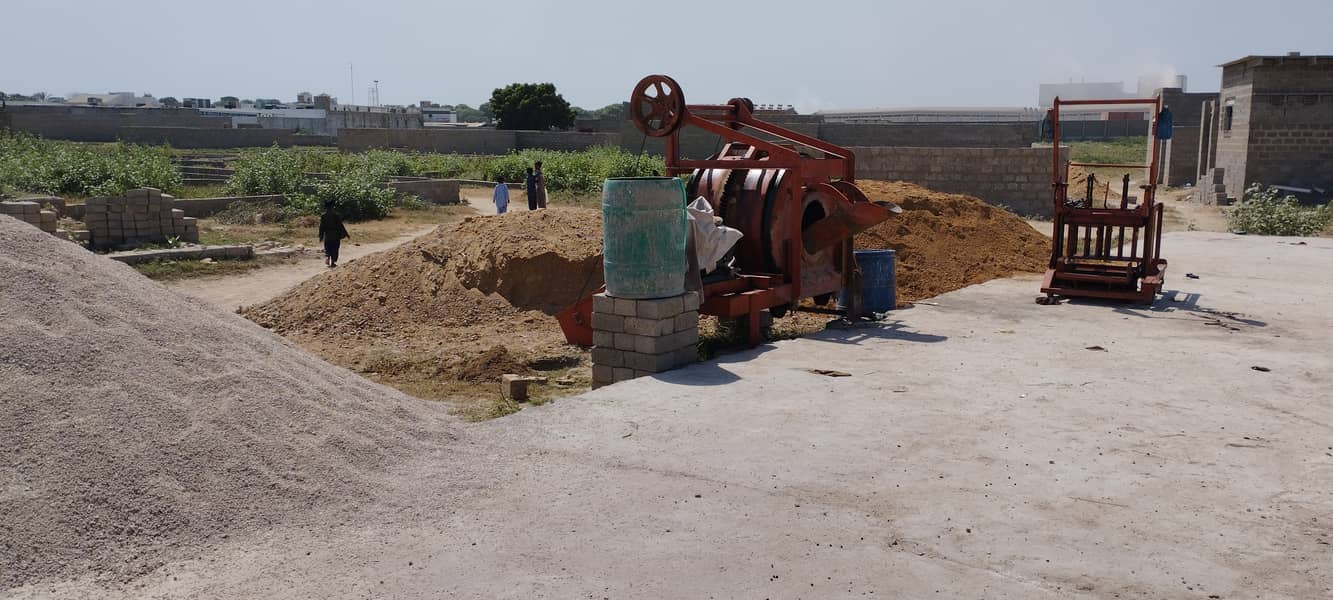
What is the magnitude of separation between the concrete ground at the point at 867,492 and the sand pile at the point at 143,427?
0.22 meters

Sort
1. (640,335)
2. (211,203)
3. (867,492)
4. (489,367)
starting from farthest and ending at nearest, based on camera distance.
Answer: (211,203), (489,367), (640,335), (867,492)

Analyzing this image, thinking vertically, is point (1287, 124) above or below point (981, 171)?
above

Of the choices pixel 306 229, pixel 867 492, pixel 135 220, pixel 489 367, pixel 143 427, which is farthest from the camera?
pixel 306 229

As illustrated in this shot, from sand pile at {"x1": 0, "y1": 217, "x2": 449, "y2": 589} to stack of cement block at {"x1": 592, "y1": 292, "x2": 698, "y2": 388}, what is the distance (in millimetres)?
1687

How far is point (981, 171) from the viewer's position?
22.0 metres

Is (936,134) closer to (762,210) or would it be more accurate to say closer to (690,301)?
(762,210)

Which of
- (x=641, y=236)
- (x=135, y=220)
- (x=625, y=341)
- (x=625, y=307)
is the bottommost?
(x=625, y=341)

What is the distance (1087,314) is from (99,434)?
8.69 metres

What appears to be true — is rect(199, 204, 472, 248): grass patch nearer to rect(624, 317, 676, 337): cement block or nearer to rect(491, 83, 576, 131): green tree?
rect(624, 317, 676, 337): cement block

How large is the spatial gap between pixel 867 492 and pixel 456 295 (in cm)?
722

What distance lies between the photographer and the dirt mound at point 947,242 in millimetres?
12867

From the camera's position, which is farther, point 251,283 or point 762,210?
point 251,283

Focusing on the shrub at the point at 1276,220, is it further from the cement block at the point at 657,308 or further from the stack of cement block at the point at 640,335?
the cement block at the point at 657,308

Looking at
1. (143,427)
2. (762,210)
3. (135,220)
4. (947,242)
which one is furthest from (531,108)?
(143,427)
